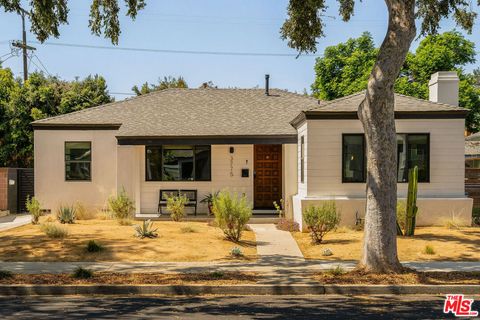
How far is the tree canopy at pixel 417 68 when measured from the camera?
34.8 meters

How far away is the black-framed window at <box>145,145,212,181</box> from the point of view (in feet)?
67.2

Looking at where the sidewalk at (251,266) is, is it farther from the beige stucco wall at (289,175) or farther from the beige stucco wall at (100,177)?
the beige stucco wall at (100,177)

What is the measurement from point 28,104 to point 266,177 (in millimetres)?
15182

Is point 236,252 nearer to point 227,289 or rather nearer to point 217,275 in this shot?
point 217,275

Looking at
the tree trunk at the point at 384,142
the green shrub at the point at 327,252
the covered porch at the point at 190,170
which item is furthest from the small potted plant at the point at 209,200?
the tree trunk at the point at 384,142

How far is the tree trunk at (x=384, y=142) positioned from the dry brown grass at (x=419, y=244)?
6.20 feet

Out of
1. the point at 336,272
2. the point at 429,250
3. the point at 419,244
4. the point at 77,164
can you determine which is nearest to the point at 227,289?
the point at 336,272

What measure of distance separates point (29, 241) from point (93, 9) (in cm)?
624

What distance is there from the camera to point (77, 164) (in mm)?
20547

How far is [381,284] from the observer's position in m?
9.88

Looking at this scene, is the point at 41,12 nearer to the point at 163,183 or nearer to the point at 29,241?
the point at 29,241

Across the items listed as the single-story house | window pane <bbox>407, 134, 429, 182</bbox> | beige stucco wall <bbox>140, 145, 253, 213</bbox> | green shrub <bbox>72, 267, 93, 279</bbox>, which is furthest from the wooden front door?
green shrub <bbox>72, 267, 93, 279</bbox>

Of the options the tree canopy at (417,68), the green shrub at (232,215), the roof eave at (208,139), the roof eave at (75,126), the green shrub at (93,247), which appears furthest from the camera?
the tree canopy at (417,68)

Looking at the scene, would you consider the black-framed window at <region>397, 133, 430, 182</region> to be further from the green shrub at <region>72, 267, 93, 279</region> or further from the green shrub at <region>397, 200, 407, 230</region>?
the green shrub at <region>72, 267, 93, 279</region>
